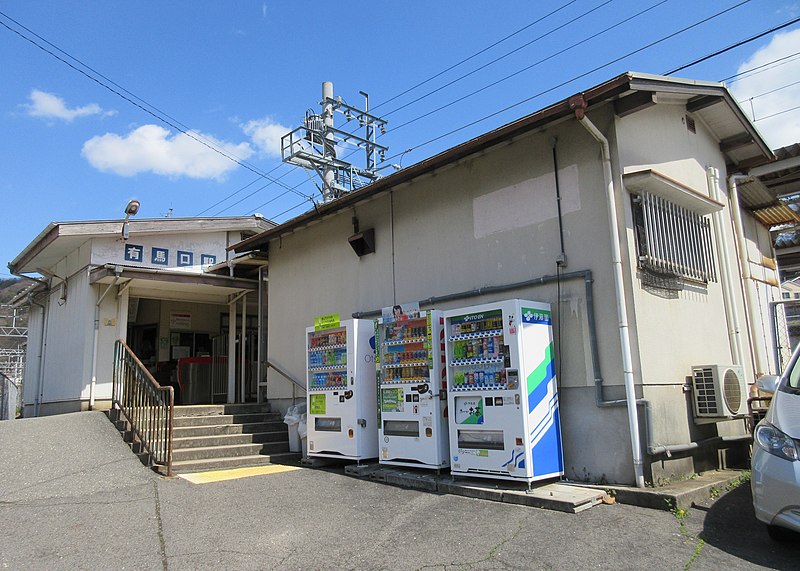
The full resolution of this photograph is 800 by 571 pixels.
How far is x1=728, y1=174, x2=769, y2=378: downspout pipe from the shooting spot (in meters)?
8.13

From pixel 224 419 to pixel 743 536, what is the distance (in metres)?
7.80

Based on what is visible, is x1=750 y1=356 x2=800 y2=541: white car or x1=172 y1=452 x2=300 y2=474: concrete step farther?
x1=172 y1=452 x2=300 y2=474: concrete step

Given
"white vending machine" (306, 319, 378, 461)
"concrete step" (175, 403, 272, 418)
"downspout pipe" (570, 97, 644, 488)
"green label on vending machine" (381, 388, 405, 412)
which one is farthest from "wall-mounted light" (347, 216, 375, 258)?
"downspout pipe" (570, 97, 644, 488)

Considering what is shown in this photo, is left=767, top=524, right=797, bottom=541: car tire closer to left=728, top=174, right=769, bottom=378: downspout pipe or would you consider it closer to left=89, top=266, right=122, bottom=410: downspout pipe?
left=728, top=174, right=769, bottom=378: downspout pipe

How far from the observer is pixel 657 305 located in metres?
6.43

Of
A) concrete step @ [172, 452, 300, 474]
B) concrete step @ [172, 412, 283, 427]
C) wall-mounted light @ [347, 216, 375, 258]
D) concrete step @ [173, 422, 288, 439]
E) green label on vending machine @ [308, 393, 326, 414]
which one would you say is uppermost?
wall-mounted light @ [347, 216, 375, 258]

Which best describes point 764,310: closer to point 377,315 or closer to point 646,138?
point 646,138

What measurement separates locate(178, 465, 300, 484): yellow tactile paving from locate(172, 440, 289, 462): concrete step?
17.8 inches

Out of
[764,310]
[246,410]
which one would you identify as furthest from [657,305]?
[246,410]

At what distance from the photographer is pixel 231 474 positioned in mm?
7734

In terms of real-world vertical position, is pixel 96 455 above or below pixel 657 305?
below

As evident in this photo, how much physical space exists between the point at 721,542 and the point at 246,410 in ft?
27.2

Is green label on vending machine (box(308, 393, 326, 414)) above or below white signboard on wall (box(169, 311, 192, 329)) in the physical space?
below

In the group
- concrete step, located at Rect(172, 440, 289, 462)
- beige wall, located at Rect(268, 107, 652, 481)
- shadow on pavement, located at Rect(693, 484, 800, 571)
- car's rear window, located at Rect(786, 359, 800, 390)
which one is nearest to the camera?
shadow on pavement, located at Rect(693, 484, 800, 571)
